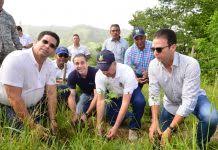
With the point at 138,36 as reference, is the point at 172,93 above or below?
below

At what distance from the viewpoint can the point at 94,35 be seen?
70.2 metres

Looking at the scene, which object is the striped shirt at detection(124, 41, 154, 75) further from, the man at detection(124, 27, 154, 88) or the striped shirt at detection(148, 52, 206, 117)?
the striped shirt at detection(148, 52, 206, 117)

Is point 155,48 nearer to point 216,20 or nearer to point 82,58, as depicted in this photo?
point 82,58

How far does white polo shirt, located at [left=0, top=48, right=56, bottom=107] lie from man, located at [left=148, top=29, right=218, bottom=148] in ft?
4.31

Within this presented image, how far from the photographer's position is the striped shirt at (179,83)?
442 cm

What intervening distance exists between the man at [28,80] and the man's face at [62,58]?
2.56 meters

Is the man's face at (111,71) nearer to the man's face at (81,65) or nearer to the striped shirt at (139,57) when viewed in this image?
the man's face at (81,65)

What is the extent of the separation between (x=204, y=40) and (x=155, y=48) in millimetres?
15158

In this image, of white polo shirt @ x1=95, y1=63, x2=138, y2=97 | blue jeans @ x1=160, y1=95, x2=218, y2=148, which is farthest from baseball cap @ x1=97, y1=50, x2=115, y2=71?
blue jeans @ x1=160, y1=95, x2=218, y2=148

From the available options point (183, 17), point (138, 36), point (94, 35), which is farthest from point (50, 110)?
point (94, 35)

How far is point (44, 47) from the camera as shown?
15.8ft

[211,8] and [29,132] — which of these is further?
[211,8]

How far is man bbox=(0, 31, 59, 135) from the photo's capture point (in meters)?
4.57

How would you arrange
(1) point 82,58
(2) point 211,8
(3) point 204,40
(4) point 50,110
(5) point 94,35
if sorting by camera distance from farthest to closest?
1. (5) point 94,35
2. (2) point 211,8
3. (3) point 204,40
4. (1) point 82,58
5. (4) point 50,110
